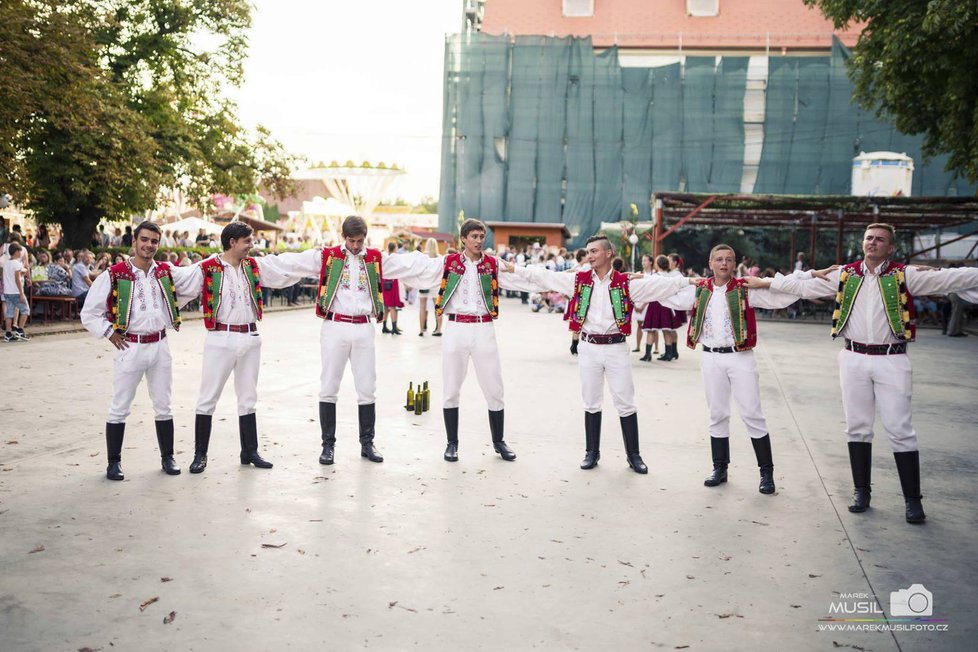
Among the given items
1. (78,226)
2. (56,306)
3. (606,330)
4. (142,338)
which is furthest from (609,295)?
(78,226)

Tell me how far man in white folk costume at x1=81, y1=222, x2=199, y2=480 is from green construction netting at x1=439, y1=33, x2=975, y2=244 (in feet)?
134

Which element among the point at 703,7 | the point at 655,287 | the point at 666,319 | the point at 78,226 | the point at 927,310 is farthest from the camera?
the point at 703,7

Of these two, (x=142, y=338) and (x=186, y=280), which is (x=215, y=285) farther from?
(x=142, y=338)

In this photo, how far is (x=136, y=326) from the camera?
6.60 m

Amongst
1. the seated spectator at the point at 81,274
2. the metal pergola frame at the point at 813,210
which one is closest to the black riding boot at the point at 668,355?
the metal pergola frame at the point at 813,210

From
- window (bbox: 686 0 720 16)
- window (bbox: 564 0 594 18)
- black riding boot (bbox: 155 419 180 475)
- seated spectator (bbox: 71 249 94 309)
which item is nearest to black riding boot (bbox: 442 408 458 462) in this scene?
black riding boot (bbox: 155 419 180 475)

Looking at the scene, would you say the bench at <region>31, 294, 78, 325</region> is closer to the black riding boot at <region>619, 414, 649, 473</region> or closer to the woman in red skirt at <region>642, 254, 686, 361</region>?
the woman in red skirt at <region>642, 254, 686, 361</region>

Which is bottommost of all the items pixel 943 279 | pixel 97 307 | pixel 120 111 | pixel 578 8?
pixel 97 307

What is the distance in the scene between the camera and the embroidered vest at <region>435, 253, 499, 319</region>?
757cm

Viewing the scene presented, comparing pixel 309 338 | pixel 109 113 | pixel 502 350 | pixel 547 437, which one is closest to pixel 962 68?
pixel 502 350

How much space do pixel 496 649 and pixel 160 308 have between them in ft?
13.8

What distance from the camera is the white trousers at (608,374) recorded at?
7.27 meters

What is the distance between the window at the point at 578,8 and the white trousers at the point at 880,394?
52251mm

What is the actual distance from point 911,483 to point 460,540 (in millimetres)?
3249
